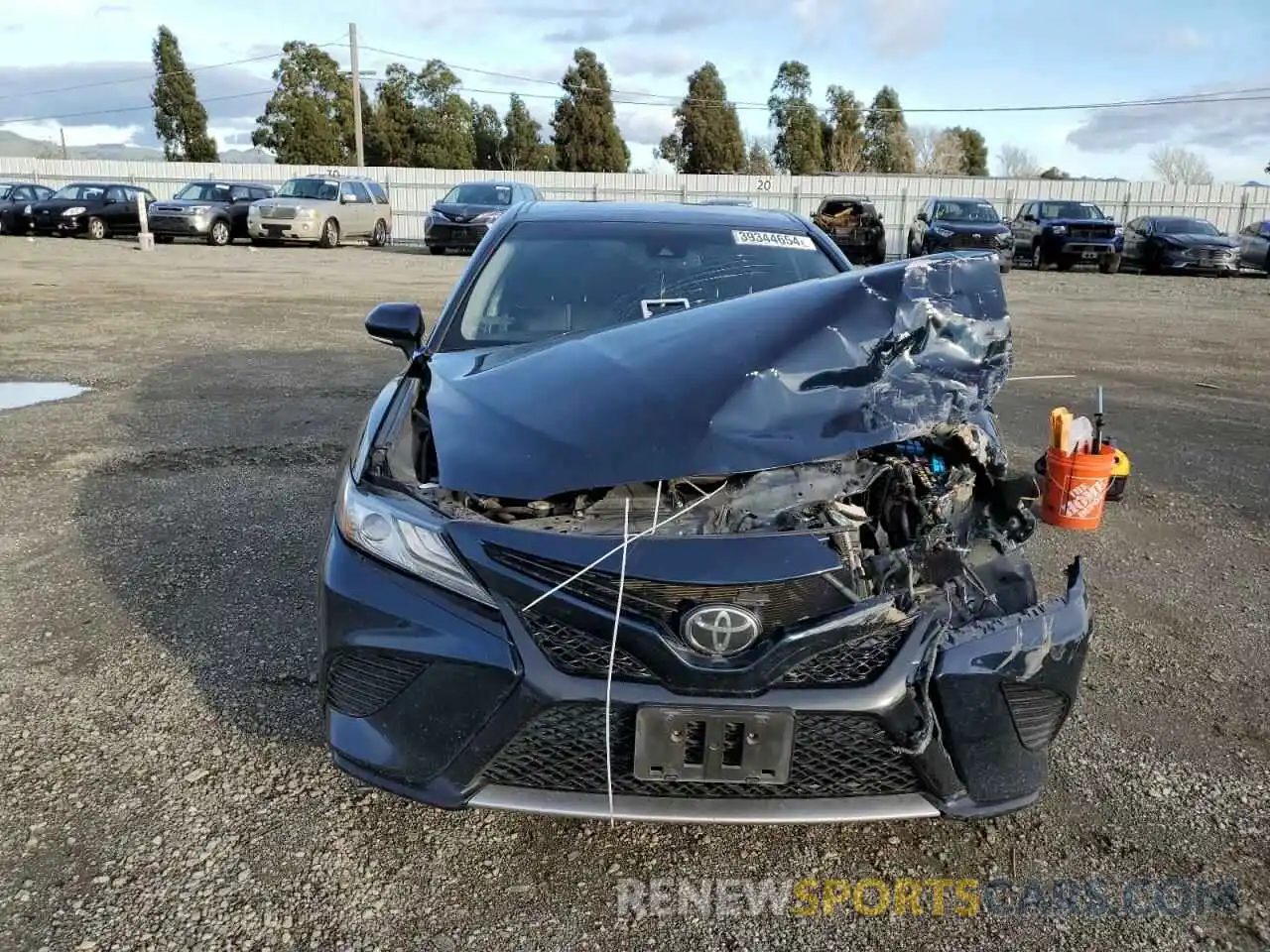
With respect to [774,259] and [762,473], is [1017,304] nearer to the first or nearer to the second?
[774,259]

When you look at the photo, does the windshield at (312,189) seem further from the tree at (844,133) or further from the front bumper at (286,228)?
the tree at (844,133)

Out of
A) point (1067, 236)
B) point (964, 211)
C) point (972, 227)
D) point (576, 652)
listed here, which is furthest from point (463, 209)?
point (576, 652)

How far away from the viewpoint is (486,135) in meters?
56.8

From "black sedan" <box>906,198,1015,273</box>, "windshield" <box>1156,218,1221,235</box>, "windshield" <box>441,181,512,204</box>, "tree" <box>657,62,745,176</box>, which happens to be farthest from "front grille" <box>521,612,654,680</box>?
"tree" <box>657,62,745,176</box>

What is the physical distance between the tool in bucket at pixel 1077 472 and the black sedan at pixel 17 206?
2708cm

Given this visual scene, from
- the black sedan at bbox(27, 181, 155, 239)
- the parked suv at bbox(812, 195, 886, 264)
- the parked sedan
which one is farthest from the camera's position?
the black sedan at bbox(27, 181, 155, 239)

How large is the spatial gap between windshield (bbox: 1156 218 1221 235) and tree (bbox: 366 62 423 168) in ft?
133

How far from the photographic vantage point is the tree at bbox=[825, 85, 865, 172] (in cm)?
6244

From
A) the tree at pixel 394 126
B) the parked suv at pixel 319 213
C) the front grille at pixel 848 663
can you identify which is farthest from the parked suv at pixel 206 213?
the tree at pixel 394 126

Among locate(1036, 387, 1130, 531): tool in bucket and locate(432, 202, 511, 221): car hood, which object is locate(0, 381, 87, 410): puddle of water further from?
locate(432, 202, 511, 221): car hood

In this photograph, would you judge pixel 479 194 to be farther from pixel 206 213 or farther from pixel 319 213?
pixel 206 213

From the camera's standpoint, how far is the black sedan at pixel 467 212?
21.3 m

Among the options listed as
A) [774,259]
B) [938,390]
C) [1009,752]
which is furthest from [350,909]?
[774,259]

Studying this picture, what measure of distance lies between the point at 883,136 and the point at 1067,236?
46377mm
